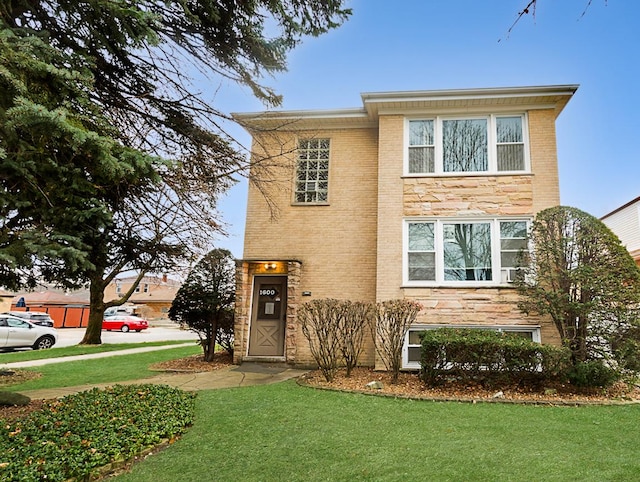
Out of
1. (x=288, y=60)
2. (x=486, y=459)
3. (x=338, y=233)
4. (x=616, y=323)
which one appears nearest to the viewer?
(x=486, y=459)

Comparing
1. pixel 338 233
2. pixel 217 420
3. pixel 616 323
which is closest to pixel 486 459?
pixel 217 420

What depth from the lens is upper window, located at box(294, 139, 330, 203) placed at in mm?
11508

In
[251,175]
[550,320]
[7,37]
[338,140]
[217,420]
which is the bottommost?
[217,420]

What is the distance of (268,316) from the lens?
36.4ft

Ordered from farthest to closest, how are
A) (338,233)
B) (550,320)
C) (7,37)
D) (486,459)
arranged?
1. (338,233)
2. (550,320)
3. (486,459)
4. (7,37)

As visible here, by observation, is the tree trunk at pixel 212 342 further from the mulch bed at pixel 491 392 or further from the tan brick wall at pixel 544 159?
the tan brick wall at pixel 544 159

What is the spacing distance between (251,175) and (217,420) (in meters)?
3.43

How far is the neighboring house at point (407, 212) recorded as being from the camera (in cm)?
978

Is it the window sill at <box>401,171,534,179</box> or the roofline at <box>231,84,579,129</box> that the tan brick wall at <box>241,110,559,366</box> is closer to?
the window sill at <box>401,171,534,179</box>

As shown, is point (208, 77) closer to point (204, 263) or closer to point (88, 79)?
point (88, 79)

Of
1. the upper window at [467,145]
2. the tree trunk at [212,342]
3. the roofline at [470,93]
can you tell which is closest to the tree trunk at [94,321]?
the tree trunk at [212,342]

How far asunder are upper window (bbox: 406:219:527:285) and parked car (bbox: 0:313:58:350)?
15.2 metres

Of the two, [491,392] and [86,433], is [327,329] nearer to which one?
[491,392]

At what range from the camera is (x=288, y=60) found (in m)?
6.36
